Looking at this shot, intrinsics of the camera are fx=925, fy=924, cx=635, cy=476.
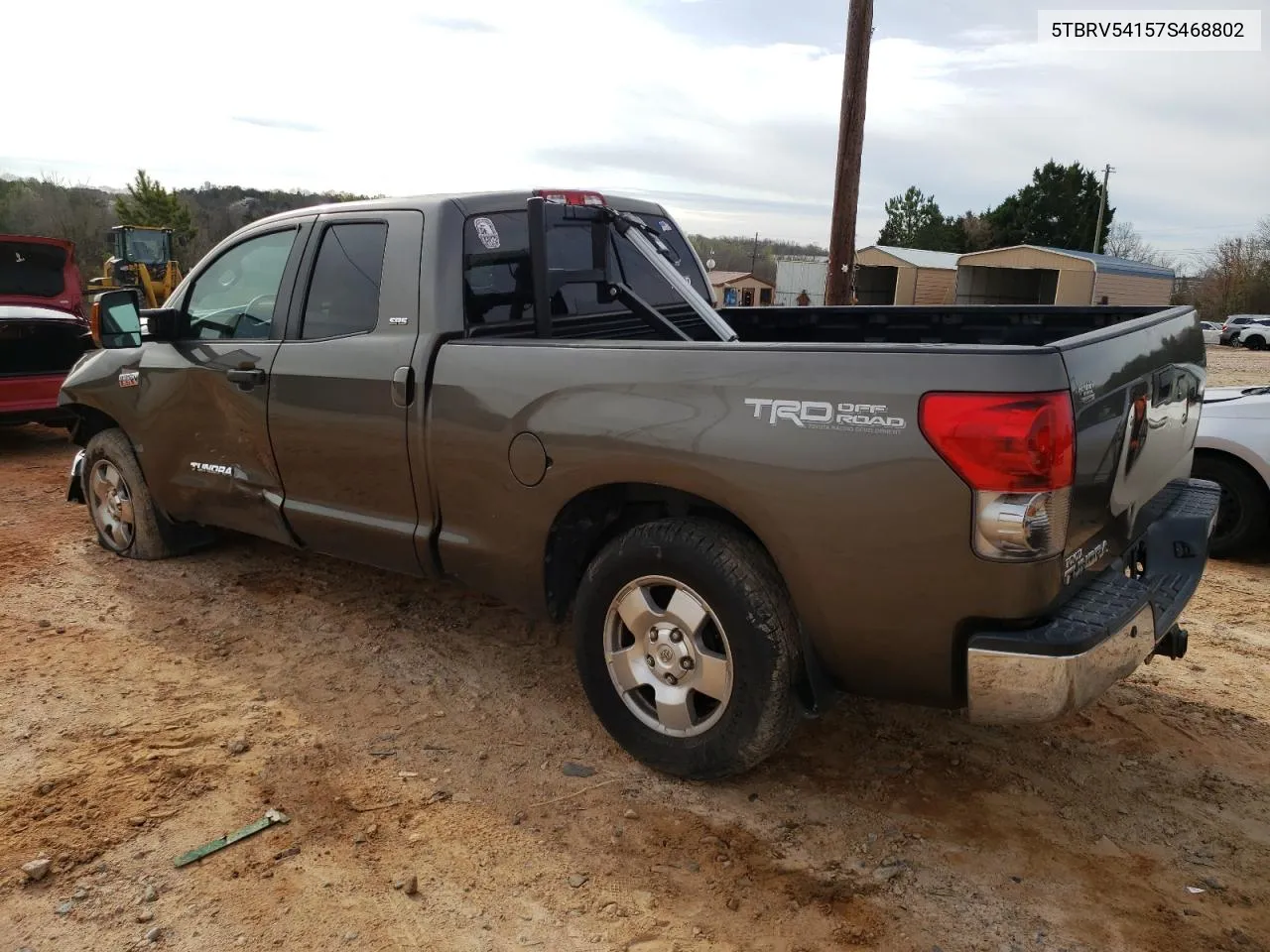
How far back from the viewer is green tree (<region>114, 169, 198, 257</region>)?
176 feet

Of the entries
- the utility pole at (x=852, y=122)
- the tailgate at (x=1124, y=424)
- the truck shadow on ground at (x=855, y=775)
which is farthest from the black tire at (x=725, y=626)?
the utility pole at (x=852, y=122)

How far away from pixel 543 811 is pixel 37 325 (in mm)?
8190

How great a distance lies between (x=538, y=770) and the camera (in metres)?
3.26

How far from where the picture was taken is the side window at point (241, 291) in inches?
169

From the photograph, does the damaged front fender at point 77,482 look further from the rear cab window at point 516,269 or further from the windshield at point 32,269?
the windshield at point 32,269

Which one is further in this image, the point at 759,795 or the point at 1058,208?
the point at 1058,208

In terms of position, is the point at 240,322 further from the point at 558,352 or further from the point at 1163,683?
the point at 1163,683

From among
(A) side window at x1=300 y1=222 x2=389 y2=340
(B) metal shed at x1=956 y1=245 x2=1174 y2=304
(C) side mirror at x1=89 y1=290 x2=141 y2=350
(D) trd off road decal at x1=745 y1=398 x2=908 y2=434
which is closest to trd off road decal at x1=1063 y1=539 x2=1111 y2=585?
(D) trd off road decal at x1=745 y1=398 x2=908 y2=434

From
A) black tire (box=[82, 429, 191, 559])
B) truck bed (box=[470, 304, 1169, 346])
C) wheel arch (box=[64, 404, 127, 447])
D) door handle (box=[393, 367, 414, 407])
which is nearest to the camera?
door handle (box=[393, 367, 414, 407])

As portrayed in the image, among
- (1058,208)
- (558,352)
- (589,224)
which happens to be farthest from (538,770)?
(1058,208)

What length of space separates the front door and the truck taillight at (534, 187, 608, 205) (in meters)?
1.13

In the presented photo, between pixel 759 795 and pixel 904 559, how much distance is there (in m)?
1.09

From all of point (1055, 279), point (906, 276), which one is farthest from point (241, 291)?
point (1055, 279)

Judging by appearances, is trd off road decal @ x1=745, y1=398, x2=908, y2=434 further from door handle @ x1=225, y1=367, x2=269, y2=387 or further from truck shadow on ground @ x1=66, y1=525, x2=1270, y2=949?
door handle @ x1=225, y1=367, x2=269, y2=387
